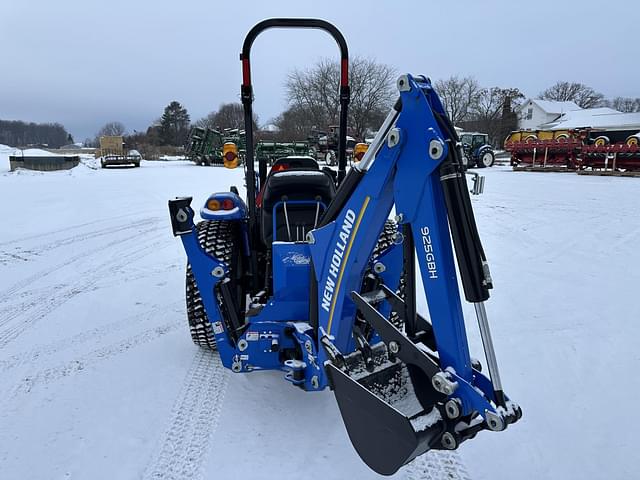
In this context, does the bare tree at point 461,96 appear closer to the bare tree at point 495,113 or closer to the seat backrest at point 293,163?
the bare tree at point 495,113

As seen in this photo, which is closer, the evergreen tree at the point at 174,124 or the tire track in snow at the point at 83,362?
the tire track in snow at the point at 83,362

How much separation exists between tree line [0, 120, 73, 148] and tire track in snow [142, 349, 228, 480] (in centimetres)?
9324

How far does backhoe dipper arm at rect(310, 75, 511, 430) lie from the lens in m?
1.69

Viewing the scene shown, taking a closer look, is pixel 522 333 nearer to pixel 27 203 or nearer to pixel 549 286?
pixel 549 286

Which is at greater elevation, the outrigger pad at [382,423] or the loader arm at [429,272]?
the loader arm at [429,272]

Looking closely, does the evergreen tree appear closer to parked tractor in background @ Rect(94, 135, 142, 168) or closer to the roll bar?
parked tractor in background @ Rect(94, 135, 142, 168)

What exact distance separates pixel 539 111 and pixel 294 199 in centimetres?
6385

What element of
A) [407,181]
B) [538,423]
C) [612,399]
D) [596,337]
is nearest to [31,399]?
[407,181]

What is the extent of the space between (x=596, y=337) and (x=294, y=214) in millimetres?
2872

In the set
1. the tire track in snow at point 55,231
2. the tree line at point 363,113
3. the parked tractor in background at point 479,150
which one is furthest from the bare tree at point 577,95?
the tire track in snow at point 55,231

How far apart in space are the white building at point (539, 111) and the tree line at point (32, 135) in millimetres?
79229

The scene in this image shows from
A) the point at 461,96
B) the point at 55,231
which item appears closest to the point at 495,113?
the point at 461,96

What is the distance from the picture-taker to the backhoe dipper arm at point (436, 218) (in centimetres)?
169

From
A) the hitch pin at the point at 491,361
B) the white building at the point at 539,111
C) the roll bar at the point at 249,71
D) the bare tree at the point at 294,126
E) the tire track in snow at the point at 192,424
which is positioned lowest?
the tire track in snow at the point at 192,424
